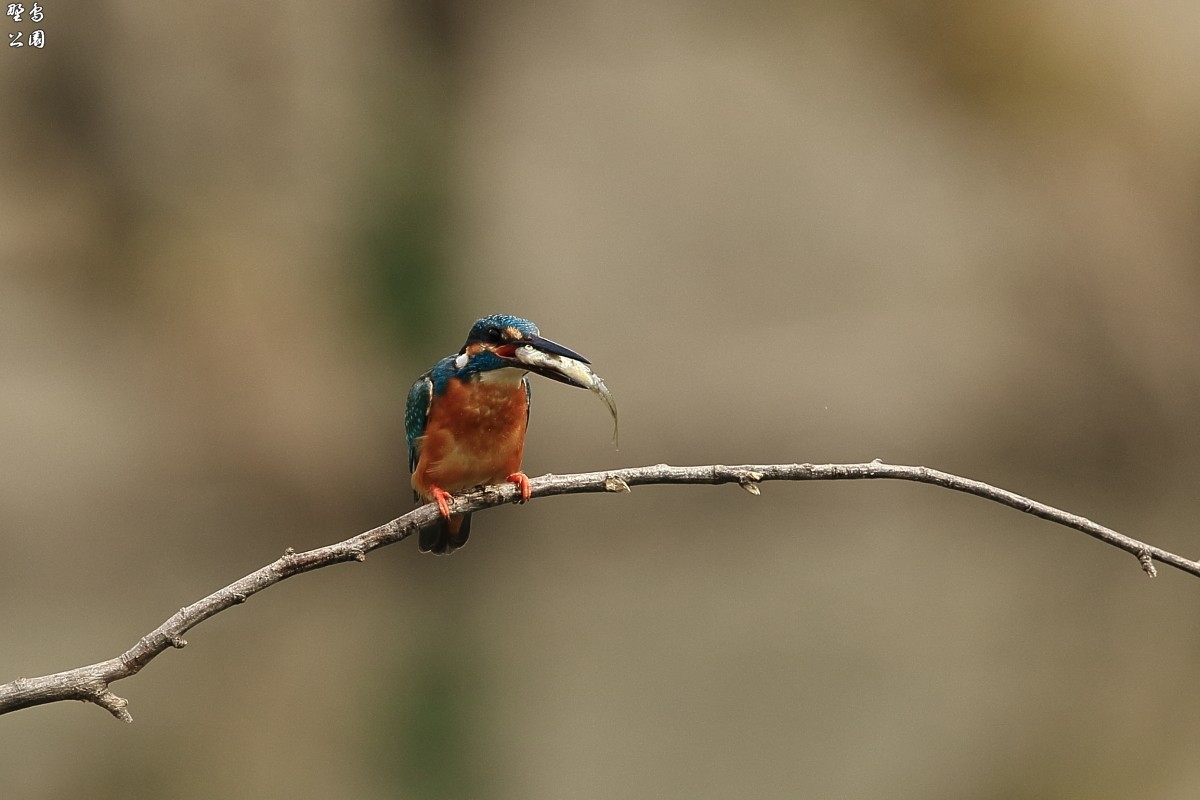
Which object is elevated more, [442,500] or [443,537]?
[442,500]

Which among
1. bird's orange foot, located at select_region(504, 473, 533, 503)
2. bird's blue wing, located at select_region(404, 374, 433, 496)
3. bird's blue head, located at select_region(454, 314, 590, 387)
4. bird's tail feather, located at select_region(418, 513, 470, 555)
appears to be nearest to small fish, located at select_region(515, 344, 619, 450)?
bird's blue head, located at select_region(454, 314, 590, 387)

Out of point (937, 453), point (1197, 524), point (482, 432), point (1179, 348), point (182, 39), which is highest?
point (182, 39)

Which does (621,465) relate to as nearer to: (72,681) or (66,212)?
(66,212)

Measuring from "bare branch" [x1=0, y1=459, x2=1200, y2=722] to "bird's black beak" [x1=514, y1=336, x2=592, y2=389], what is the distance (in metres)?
0.12

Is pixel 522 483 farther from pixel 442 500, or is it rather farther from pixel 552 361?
pixel 552 361

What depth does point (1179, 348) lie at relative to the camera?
9.96ft

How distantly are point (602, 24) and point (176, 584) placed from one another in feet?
6.77

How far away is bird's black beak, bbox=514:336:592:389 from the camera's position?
3.89 feet

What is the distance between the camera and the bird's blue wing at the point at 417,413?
160cm

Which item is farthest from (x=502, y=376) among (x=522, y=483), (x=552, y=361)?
(x=552, y=361)

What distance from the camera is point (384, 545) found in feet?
3.54

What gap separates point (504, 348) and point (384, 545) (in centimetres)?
39

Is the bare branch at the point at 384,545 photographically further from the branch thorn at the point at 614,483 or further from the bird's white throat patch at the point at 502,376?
the bird's white throat patch at the point at 502,376

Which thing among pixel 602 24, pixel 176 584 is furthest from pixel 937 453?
pixel 176 584
